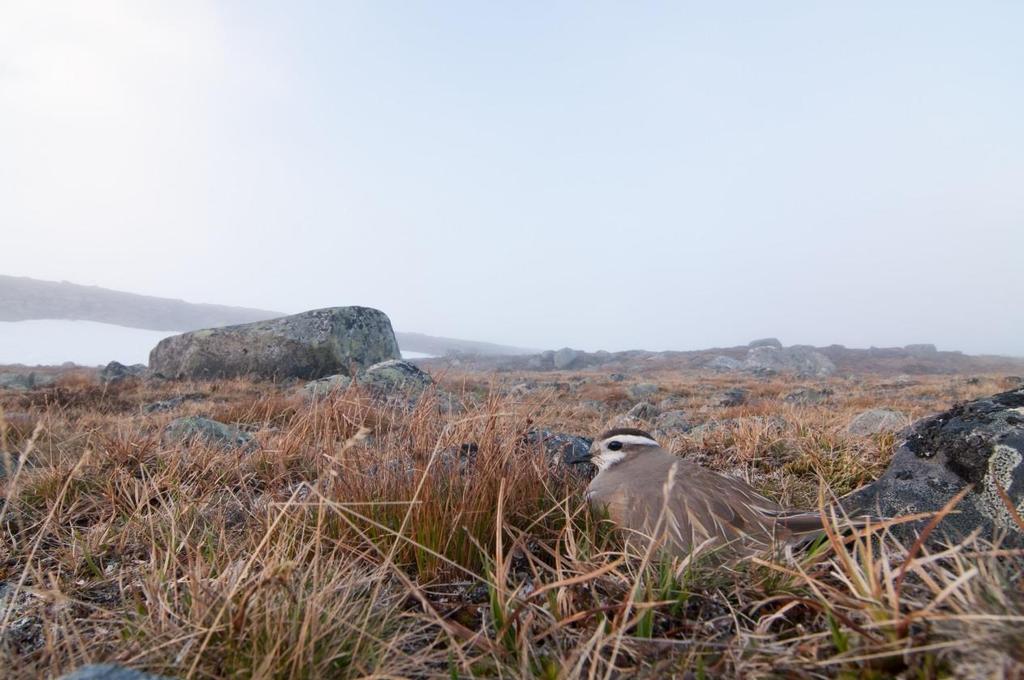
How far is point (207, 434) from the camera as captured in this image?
555cm

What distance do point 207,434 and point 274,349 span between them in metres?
11.5

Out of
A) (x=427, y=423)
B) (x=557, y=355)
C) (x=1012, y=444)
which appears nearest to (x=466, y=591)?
(x=427, y=423)

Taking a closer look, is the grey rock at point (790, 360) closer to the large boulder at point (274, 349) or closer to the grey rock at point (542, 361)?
the grey rock at point (542, 361)

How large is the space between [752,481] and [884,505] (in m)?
1.02

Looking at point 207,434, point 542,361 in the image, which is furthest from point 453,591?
point 542,361

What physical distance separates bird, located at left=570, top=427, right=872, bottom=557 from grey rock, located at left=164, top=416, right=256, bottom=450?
3291mm

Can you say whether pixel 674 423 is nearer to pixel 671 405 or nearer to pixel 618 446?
pixel 671 405

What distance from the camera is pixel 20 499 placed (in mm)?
3594

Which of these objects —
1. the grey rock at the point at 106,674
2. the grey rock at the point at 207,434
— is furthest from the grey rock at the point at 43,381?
the grey rock at the point at 106,674

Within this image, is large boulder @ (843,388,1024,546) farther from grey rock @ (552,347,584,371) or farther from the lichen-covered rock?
grey rock @ (552,347,584,371)

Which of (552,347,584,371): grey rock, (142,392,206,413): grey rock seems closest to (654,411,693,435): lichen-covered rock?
(142,392,206,413): grey rock

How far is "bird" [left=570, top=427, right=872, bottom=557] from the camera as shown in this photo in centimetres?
233

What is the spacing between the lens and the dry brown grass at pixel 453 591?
4.59 feet

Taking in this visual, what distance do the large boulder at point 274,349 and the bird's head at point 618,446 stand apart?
13.3 m
